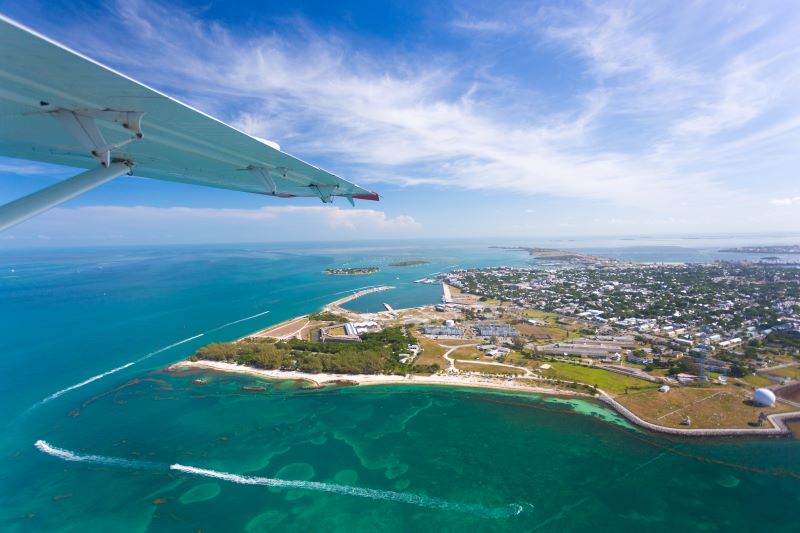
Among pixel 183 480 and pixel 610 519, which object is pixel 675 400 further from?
pixel 183 480

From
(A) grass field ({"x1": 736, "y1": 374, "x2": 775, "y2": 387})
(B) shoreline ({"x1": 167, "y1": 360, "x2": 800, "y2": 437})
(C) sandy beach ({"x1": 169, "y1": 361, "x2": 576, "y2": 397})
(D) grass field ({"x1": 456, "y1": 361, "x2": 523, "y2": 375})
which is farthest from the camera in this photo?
(D) grass field ({"x1": 456, "y1": 361, "x2": 523, "y2": 375})

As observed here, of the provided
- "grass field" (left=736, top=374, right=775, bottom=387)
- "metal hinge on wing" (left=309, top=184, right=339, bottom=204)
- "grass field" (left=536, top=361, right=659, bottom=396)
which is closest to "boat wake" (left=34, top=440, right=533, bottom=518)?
"grass field" (left=536, top=361, right=659, bottom=396)

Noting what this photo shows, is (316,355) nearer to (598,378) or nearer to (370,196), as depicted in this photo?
(598,378)

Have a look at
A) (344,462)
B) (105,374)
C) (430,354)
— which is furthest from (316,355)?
(105,374)

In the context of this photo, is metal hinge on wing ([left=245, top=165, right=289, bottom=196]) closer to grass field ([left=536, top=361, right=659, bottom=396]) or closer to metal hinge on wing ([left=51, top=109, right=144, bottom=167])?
metal hinge on wing ([left=51, top=109, right=144, bottom=167])

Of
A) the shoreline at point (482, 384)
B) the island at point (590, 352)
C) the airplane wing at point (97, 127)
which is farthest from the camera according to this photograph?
the island at point (590, 352)

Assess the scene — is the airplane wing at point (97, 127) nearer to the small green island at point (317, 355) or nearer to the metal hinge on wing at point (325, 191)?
the metal hinge on wing at point (325, 191)

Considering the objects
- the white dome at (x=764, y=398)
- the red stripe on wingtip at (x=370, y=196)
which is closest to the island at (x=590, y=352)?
the white dome at (x=764, y=398)
